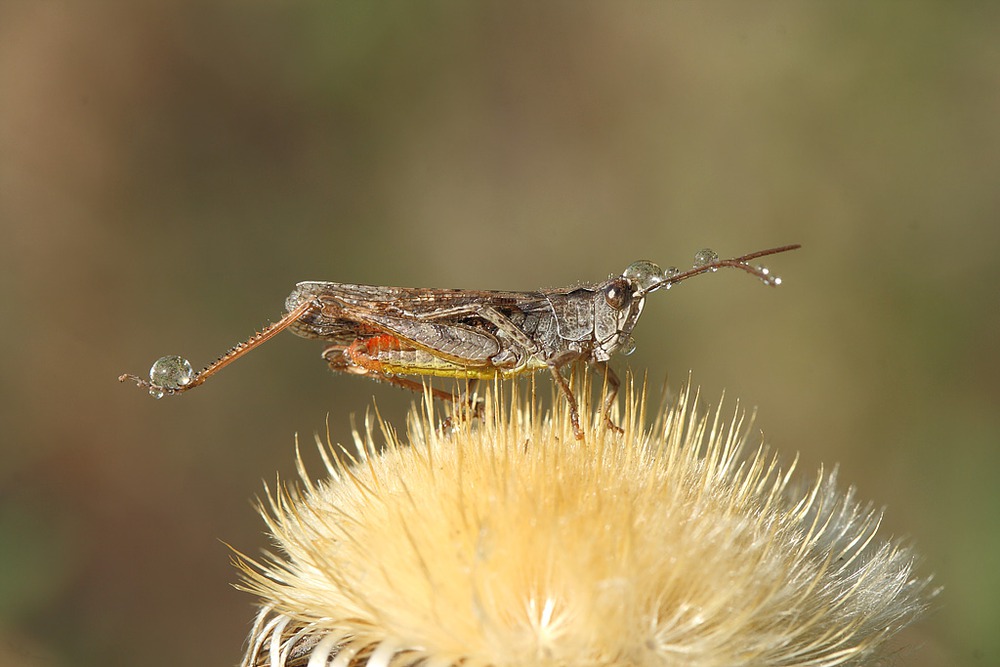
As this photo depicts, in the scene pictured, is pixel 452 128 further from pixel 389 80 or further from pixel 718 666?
pixel 718 666

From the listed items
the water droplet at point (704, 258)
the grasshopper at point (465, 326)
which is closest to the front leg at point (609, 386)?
the grasshopper at point (465, 326)

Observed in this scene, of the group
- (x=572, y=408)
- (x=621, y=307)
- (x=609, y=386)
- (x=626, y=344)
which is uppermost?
(x=621, y=307)

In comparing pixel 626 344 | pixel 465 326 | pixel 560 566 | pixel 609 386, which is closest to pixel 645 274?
pixel 626 344

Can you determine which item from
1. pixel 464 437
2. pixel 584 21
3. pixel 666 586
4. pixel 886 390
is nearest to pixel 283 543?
pixel 464 437

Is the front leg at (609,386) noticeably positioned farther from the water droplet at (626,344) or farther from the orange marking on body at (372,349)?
the orange marking on body at (372,349)

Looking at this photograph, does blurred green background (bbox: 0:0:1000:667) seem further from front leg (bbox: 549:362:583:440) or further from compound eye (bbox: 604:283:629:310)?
front leg (bbox: 549:362:583:440)

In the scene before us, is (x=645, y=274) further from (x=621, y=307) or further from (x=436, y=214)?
(x=436, y=214)
